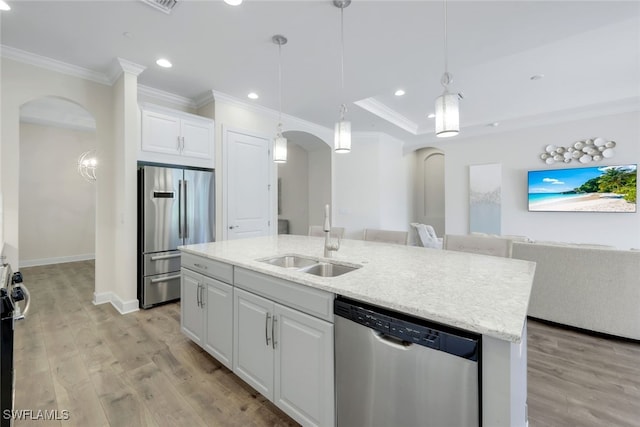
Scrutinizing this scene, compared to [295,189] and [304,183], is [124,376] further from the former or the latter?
[295,189]

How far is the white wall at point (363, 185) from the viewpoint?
19.6ft

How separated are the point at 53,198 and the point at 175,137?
4.00 m

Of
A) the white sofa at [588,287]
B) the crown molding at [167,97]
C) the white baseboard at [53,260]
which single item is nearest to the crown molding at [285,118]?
the crown molding at [167,97]

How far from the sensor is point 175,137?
3.46 meters

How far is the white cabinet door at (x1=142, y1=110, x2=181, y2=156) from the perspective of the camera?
3.24 m

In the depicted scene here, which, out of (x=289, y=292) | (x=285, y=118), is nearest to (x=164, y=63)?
(x=285, y=118)

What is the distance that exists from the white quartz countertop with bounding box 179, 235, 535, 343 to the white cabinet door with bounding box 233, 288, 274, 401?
23 centimetres

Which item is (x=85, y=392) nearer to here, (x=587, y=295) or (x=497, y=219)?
(x=587, y=295)

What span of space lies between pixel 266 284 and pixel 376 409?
826 mm

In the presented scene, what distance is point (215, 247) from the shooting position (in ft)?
7.86

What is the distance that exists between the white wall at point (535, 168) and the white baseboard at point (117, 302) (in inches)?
232

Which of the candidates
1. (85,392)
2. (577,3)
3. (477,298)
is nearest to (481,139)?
(577,3)

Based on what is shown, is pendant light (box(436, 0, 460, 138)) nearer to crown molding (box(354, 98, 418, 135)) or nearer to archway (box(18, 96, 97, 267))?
crown molding (box(354, 98, 418, 135))

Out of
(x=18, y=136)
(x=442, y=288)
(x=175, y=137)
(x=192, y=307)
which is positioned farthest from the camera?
(x=175, y=137)
